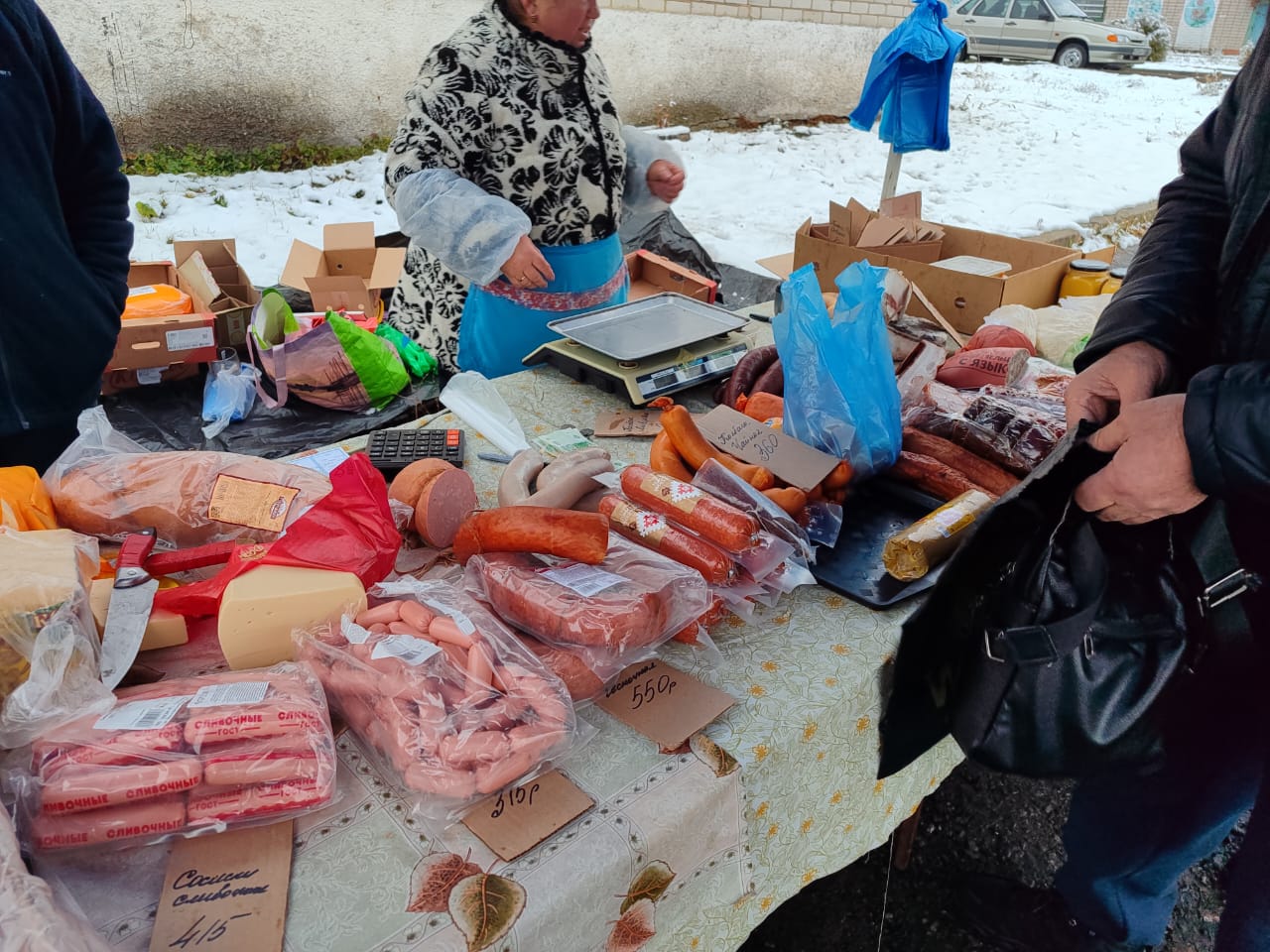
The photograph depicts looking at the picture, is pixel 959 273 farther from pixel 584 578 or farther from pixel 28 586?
pixel 28 586

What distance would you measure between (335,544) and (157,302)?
119 inches

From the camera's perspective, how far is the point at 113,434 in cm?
166

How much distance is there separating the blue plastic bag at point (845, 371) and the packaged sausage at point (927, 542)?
0.87 feet

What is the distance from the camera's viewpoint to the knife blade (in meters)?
1.17

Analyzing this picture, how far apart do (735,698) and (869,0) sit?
38.5 feet

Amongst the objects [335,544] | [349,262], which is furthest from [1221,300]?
[349,262]

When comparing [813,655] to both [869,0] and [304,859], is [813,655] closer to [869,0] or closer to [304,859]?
[304,859]

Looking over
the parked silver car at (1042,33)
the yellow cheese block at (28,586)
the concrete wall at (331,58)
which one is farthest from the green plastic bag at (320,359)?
the parked silver car at (1042,33)

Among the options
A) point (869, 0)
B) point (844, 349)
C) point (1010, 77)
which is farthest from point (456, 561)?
point (1010, 77)

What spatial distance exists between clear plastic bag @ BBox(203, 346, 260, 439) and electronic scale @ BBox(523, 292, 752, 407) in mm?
1617

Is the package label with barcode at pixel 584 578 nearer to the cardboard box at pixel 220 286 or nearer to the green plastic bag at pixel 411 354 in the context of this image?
the green plastic bag at pixel 411 354

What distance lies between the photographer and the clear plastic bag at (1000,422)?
180cm

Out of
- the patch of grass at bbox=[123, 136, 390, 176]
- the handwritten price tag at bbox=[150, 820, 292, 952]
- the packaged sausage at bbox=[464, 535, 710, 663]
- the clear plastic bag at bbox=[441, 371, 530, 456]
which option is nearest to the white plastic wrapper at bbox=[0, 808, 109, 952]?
the handwritten price tag at bbox=[150, 820, 292, 952]

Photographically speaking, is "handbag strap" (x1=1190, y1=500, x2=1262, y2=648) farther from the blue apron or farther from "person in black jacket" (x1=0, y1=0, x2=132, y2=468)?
"person in black jacket" (x1=0, y1=0, x2=132, y2=468)
